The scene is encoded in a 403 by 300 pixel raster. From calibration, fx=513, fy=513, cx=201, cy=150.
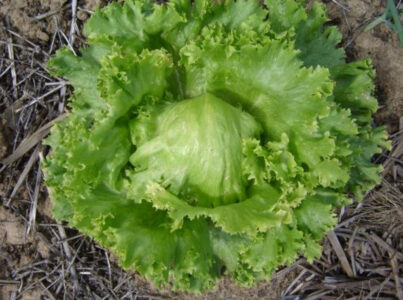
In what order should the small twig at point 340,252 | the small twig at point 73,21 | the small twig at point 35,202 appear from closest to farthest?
the small twig at point 73,21 → the small twig at point 35,202 → the small twig at point 340,252

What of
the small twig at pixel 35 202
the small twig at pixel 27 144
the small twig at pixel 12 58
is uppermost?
the small twig at pixel 12 58

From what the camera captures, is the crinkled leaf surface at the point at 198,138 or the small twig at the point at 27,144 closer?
the crinkled leaf surface at the point at 198,138

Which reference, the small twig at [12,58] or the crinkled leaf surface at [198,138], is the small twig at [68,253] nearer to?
the crinkled leaf surface at [198,138]

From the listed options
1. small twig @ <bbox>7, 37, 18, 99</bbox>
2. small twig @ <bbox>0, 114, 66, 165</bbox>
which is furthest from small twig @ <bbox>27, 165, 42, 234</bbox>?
small twig @ <bbox>7, 37, 18, 99</bbox>

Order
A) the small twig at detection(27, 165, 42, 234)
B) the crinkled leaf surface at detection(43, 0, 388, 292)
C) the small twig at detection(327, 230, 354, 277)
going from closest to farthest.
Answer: the crinkled leaf surface at detection(43, 0, 388, 292) → the small twig at detection(27, 165, 42, 234) → the small twig at detection(327, 230, 354, 277)

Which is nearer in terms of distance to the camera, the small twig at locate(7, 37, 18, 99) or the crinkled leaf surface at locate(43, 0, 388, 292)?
the crinkled leaf surface at locate(43, 0, 388, 292)

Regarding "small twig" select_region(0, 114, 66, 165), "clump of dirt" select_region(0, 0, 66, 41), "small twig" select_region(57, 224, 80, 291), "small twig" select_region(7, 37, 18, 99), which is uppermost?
"clump of dirt" select_region(0, 0, 66, 41)

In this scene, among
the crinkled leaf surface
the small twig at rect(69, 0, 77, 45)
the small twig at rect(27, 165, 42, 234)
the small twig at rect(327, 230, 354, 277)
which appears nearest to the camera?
the crinkled leaf surface

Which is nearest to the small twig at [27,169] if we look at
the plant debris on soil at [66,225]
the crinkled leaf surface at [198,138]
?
the plant debris on soil at [66,225]

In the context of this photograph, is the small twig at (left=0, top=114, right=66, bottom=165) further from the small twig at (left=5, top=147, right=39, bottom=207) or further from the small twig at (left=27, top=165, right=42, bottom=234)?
the small twig at (left=27, top=165, right=42, bottom=234)

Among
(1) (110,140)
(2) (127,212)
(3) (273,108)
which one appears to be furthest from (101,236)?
(3) (273,108)
